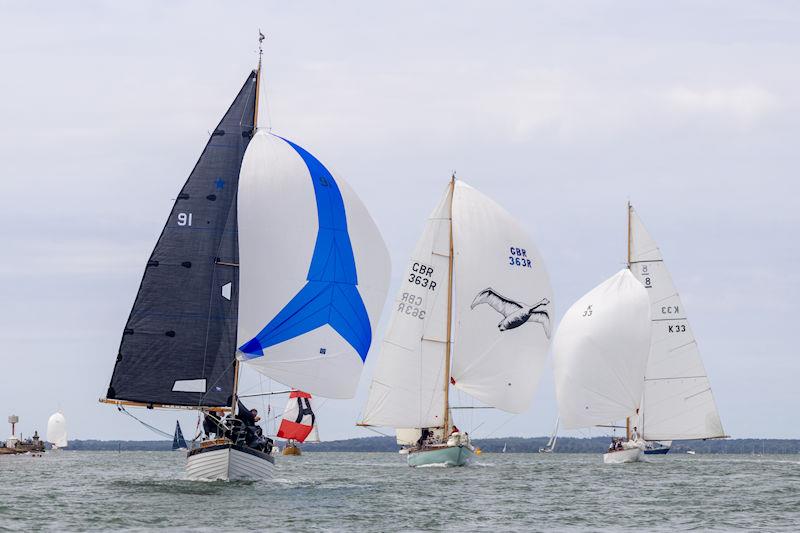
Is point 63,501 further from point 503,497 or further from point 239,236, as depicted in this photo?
point 503,497

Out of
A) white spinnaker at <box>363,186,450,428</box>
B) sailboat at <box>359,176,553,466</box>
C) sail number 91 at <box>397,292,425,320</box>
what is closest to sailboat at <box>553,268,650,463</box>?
sailboat at <box>359,176,553,466</box>

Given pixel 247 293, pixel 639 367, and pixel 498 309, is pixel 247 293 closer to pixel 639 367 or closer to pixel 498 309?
pixel 498 309

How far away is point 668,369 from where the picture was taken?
67062 mm

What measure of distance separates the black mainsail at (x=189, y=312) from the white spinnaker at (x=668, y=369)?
3398cm

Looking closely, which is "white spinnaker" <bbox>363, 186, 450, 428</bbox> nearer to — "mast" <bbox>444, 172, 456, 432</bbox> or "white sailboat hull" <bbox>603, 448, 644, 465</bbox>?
"mast" <bbox>444, 172, 456, 432</bbox>

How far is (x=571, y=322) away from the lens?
6144 cm

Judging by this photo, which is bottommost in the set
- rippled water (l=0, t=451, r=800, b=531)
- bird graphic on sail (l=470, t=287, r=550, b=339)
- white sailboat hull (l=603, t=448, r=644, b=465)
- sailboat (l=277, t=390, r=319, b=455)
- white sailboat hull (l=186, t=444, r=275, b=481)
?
rippled water (l=0, t=451, r=800, b=531)

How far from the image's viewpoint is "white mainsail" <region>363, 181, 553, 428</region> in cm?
5178

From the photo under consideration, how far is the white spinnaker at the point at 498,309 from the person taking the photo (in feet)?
170

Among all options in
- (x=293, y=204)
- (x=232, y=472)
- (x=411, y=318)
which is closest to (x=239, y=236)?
(x=293, y=204)

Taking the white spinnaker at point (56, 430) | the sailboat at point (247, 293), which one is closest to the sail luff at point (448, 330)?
the sailboat at point (247, 293)

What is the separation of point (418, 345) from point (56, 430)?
9575cm

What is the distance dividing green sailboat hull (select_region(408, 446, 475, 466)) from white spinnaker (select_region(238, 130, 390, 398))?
50.9 ft

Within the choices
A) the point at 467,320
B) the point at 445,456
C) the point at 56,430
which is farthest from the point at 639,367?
the point at 56,430
